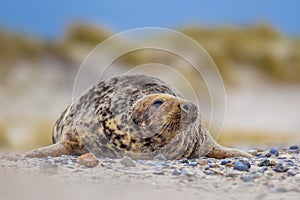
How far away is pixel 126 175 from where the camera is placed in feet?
22.1

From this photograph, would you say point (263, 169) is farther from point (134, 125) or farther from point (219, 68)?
point (219, 68)

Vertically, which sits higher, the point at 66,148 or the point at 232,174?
the point at 66,148

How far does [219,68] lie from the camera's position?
4025 centimetres

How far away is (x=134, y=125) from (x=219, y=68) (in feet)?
108

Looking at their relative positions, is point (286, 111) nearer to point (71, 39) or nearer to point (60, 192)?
point (71, 39)

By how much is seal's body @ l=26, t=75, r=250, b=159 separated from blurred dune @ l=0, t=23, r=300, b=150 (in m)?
20.4

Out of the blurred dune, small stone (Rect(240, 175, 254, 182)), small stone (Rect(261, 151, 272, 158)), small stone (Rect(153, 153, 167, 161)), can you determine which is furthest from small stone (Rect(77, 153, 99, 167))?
the blurred dune

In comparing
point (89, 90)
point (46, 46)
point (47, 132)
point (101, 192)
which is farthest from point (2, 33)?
point (101, 192)

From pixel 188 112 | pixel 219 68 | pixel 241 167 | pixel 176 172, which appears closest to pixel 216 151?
pixel 188 112

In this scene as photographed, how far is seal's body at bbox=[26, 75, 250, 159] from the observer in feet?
24.6

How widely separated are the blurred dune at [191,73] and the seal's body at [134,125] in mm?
20394

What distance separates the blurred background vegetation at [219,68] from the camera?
34.2 meters

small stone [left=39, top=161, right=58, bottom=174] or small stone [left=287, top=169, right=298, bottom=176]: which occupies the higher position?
small stone [left=39, top=161, right=58, bottom=174]

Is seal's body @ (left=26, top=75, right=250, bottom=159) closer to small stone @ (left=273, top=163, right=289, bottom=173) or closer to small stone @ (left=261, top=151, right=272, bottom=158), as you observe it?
small stone @ (left=261, top=151, right=272, bottom=158)
